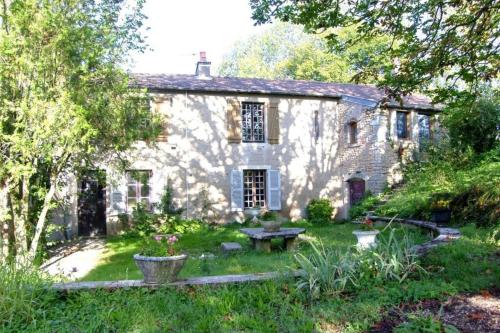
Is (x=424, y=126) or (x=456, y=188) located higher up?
(x=424, y=126)

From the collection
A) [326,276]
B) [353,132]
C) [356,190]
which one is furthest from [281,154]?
[326,276]

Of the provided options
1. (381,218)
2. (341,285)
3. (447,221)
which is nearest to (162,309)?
(341,285)

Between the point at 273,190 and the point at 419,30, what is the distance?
10308 mm

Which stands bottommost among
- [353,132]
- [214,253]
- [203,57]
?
[214,253]

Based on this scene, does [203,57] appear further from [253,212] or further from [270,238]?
[270,238]

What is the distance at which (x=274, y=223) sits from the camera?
9.22 metres

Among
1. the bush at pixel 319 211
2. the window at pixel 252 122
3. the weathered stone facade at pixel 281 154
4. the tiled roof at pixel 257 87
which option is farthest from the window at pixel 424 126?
the window at pixel 252 122

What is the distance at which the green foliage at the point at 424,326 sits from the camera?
3.56 m

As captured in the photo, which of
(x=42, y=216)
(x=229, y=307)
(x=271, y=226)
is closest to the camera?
(x=229, y=307)

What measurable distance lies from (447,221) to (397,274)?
5.40 meters

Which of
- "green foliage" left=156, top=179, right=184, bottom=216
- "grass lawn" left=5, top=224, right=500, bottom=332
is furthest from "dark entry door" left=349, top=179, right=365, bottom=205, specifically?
"grass lawn" left=5, top=224, right=500, bottom=332

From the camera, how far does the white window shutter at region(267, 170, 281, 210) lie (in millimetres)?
15734

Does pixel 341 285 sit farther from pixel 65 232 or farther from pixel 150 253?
pixel 65 232

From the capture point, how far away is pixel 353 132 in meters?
16.4
